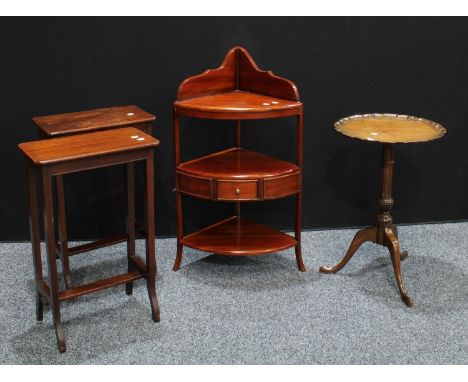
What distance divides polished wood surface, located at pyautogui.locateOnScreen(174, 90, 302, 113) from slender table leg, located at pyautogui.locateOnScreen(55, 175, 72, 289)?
0.71 m

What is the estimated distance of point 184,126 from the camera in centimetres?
427

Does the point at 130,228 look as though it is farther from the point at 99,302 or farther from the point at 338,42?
the point at 338,42

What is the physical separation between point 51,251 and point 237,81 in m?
1.49

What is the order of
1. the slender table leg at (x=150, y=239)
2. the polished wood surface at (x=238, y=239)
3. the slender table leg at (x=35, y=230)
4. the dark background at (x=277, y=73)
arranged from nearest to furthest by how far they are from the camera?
the slender table leg at (x=35, y=230) → the slender table leg at (x=150, y=239) → the polished wood surface at (x=238, y=239) → the dark background at (x=277, y=73)

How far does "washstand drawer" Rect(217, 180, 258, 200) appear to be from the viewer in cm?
373

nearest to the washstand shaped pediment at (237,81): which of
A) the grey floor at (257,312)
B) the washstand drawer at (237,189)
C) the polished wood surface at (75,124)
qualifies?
the polished wood surface at (75,124)

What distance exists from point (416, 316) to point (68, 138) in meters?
1.83

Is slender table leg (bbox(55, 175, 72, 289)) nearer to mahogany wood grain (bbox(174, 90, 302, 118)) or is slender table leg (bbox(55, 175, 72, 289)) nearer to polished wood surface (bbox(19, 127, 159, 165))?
polished wood surface (bbox(19, 127, 159, 165))

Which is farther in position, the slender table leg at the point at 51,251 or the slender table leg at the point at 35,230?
the slender table leg at the point at 35,230

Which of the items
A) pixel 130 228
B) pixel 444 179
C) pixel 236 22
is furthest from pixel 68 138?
pixel 444 179

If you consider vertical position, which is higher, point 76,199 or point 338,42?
point 338,42

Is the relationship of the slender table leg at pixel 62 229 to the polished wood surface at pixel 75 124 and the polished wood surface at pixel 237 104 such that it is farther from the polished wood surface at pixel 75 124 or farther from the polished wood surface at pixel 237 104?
the polished wood surface at pixel 237 104

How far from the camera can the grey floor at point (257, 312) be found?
325cm

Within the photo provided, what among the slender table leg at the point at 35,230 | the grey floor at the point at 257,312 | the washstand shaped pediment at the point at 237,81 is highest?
the washstand shaped pediment at the point at 237,81
